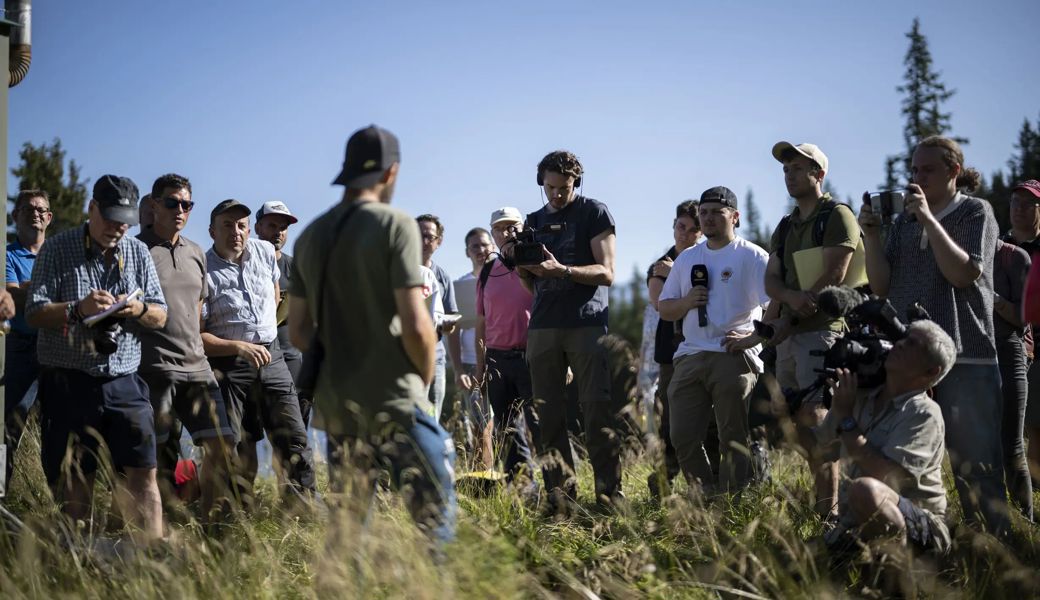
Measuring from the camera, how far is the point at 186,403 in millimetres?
5090

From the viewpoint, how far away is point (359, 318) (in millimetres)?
3055

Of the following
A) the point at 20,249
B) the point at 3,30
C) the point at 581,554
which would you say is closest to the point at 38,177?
the point at 20,249

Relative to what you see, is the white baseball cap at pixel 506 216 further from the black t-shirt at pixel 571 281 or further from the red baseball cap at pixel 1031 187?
the red baseball cap at pixel 1031 187

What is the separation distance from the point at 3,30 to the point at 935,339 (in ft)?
15.0

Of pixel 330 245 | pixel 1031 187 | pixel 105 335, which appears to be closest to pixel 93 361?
pixel 105 335

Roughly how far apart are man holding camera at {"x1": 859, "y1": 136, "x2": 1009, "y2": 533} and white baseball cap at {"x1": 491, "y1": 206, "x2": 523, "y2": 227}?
3407 millimetres

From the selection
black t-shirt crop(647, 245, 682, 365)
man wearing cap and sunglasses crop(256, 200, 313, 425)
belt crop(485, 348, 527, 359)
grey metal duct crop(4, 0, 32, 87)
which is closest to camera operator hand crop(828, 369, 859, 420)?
black t-shirt crop(647, 245, 682, 365)

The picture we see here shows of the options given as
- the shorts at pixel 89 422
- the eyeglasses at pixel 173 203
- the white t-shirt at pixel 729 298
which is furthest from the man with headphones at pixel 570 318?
the shorts at pixel 89 422

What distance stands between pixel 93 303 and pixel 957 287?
13.4ft

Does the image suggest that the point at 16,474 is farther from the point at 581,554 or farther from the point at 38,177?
the point at 38,177

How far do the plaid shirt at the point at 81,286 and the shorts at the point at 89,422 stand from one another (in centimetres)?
7

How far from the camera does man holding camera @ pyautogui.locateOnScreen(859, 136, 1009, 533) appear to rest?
159 inches

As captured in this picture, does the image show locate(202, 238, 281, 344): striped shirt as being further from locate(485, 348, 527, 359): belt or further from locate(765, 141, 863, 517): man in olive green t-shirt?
locate(765, 141, 863, 517): man in olive green t-shirt

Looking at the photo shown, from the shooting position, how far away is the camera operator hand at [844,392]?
12.6 ft
